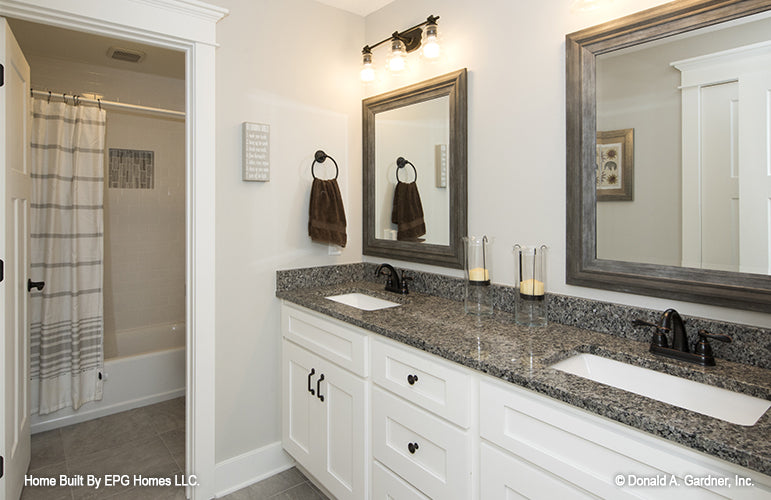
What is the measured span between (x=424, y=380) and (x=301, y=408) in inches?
35.9

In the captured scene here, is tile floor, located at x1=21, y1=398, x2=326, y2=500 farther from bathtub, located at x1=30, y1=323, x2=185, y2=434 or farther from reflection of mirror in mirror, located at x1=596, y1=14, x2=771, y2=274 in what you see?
reflection of mirror in mirror, located at x1=596, y1=14, x2=771, y2=274

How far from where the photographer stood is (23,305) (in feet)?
6.67

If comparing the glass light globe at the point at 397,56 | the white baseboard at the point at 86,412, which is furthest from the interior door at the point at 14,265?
the glass light globe at the point at 397,56

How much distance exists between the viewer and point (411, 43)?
2.22 m

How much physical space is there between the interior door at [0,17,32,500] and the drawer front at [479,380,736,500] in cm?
183

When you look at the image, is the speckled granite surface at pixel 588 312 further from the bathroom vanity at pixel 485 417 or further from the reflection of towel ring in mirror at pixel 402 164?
the reflection of towel ring in mirror at pixel 402 164

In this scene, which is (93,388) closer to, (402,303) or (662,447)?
(402,303)

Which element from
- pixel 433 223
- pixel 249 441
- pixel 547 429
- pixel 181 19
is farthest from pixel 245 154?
pixel 547 429

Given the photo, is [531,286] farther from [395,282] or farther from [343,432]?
[343,432]

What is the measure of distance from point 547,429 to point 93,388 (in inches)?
113

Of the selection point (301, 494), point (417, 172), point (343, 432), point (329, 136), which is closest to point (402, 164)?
point (417, 172)

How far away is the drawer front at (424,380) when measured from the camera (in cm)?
129

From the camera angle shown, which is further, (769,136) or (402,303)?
(402,303)

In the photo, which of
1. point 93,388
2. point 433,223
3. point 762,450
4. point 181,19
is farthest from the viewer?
point 93,388
